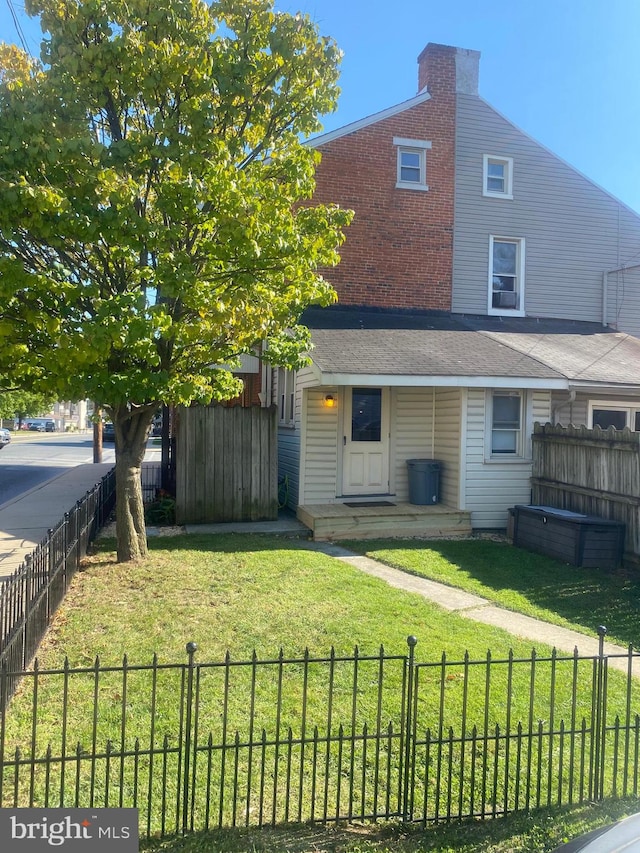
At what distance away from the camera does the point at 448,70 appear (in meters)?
16.0

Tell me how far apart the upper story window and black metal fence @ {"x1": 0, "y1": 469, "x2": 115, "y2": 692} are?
38.2 ft

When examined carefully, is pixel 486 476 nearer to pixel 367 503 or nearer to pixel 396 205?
pixel 367 503

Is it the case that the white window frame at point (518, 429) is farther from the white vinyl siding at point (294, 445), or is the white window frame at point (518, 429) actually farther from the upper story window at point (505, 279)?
the upper story window at point (505, 279)

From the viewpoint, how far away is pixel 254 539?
10227mm

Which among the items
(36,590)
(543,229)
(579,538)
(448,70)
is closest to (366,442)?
(579,538)

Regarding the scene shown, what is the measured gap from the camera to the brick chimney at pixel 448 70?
Result: 51.9 ft

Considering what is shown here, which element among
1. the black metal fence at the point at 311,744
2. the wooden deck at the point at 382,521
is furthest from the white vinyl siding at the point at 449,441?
the black metal fence at the point at 311,744

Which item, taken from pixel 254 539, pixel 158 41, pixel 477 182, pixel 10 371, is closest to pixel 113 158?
pixel 158 41

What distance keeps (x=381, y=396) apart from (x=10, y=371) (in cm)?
703

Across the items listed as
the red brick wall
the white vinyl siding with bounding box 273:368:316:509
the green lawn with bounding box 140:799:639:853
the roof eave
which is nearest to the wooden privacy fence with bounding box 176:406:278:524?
the white vinyl siding with bounding box 273:368:316:509

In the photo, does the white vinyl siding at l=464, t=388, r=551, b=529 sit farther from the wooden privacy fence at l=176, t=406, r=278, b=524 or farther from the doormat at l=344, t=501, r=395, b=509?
the wooden privacy fence at l=176, t=406, r=278, b=524

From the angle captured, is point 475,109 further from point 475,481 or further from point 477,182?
point 475,481

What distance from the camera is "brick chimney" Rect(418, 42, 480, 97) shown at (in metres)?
15.8

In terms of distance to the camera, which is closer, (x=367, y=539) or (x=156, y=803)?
(x=156, y=803)
